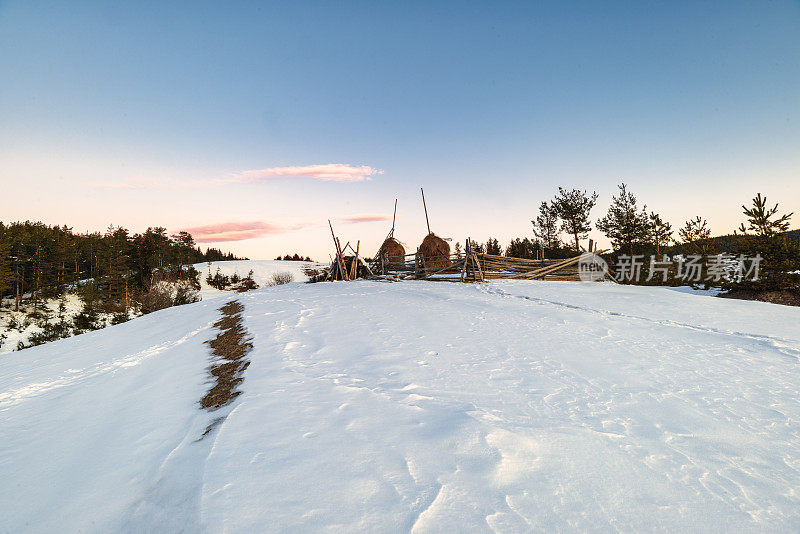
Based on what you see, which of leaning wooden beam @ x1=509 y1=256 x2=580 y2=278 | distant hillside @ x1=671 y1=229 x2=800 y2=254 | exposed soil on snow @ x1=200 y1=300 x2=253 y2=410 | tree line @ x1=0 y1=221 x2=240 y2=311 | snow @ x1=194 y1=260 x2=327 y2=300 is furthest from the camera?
snow @ x1=194 y1=260 x2=327 y2=300

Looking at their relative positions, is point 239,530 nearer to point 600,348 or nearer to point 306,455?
point 306,455

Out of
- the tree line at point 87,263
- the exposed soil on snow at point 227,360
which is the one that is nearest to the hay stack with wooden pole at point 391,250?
the exposed soil on snow at point 227,360

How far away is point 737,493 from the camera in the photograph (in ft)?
6.50

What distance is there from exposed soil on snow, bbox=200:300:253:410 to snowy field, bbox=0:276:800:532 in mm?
143

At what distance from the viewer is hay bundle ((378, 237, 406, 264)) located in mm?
21730

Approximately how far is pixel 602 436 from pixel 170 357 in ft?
19.3

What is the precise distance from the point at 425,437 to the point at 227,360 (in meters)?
3.46

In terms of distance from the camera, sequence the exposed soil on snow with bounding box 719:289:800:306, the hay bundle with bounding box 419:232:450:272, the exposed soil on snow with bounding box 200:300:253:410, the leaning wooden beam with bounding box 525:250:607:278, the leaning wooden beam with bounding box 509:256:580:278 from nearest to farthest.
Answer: the exposed soil on snow with bounding box 200:300:253:410 → the exposed soil on snow with bounding box 719:289:800:306 → the leaning wooden beam with bounding box 509:256:580:278 → the leaning wooden beam with bounding box 525:250:607:278 → the hay bundle with bounding box 419:232:450:272

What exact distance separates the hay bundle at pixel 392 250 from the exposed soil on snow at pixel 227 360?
1414cm

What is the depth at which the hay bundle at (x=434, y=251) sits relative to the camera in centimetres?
1956

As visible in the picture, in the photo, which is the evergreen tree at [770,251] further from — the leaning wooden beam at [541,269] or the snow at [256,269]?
the snow at [256,269]

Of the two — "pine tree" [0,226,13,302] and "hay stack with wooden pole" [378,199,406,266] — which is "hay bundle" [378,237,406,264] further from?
"pine tree" [0,226,13,302]

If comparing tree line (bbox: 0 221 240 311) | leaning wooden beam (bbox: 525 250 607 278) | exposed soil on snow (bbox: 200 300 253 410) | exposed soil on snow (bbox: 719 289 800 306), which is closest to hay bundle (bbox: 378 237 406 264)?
leaning wooden beam (bbox: 525 250 607 278)

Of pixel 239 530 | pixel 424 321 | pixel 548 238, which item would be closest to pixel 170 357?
pixel 424 321
